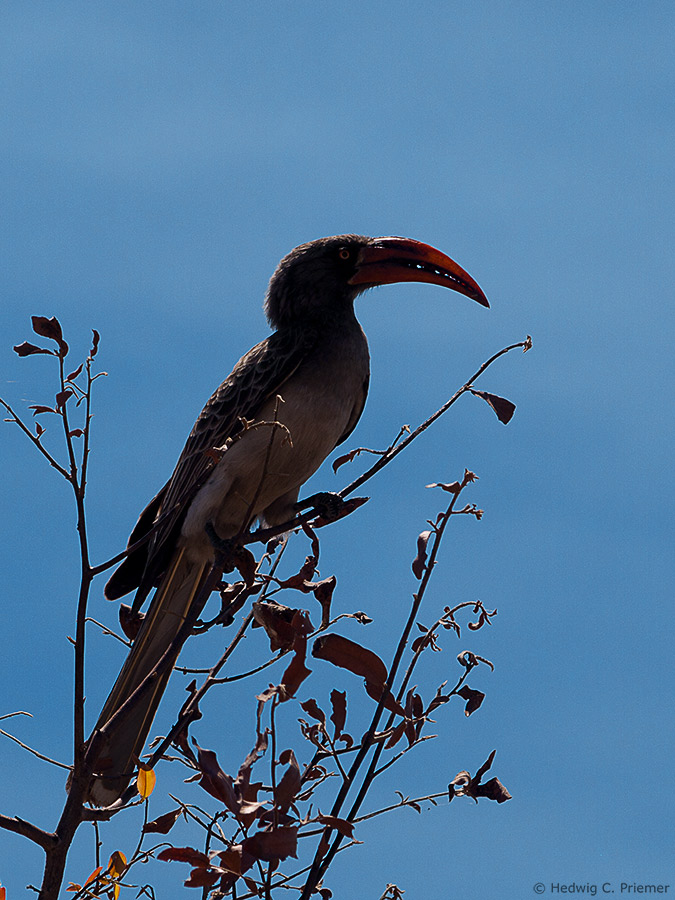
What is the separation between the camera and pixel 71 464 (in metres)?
2.51

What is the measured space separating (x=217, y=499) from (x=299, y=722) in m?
2.02

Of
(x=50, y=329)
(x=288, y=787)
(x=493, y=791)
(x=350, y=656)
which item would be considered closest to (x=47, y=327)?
(x=50, y=329)

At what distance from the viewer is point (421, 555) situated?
2.49 meters

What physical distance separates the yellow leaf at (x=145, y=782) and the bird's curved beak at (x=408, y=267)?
8.70 feet

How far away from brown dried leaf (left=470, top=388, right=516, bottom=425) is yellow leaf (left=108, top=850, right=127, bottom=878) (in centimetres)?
151

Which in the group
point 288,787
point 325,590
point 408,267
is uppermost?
point 408,267

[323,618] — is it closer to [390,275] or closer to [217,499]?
[217,499]

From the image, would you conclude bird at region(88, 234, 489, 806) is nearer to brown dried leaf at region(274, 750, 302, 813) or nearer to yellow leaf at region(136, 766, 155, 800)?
yellow leaf at region(136, 766, 155, 800)

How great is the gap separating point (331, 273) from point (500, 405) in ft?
7.86

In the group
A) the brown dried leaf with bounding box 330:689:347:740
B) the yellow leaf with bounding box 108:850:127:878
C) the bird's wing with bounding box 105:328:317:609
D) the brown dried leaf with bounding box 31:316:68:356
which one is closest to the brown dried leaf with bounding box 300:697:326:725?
the brown dried leaf with bounding box 330:689:347:740

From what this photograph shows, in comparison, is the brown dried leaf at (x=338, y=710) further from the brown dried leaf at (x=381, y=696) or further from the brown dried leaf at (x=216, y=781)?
the brown dried leaf at (x=216, y=781)

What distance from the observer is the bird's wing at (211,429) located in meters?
4.48

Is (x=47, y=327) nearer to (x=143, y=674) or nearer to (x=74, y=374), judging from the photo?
(x=74, y=374)

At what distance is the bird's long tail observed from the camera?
327 centimetres
